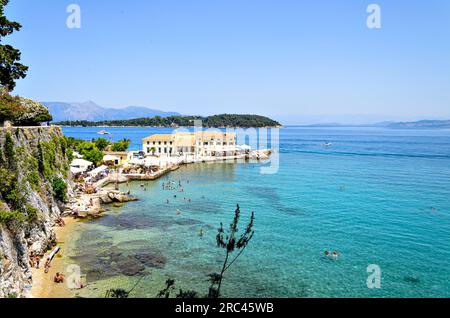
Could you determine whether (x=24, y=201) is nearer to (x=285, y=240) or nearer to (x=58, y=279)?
(x=58, y=279)

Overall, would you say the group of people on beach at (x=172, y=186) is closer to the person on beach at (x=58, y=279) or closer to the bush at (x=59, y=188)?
the bush at (x=59, y=188)

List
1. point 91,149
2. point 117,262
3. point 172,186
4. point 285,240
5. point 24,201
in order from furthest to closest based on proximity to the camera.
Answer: point 91,149, point 172,186, point 285,240, point 117,262, point 24,201

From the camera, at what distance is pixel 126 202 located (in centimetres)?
3669

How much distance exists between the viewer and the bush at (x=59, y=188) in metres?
28.0

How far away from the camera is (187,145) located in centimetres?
7831

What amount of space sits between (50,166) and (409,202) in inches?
1390

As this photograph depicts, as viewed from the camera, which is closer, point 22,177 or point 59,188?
point 22,177

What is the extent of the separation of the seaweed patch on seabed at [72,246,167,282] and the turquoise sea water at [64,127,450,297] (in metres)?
0.06

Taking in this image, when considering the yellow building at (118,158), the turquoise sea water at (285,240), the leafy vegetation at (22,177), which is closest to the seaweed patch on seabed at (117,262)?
the turquoise sea water at (285,240)

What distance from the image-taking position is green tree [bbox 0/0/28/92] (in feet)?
73.6

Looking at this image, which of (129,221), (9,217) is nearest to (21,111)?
(9,217)

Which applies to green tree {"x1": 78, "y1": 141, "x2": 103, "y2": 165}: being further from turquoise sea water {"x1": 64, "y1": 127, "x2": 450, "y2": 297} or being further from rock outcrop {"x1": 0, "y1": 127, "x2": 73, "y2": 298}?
rock outcrop {"x1": 0, "y1": 127, "x2": 73, "y2": 298}

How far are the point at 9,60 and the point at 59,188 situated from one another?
33.6ft

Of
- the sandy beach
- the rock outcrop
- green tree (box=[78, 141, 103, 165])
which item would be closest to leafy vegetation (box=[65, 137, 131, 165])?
green tree (box=[78, 141, 103, 165])
